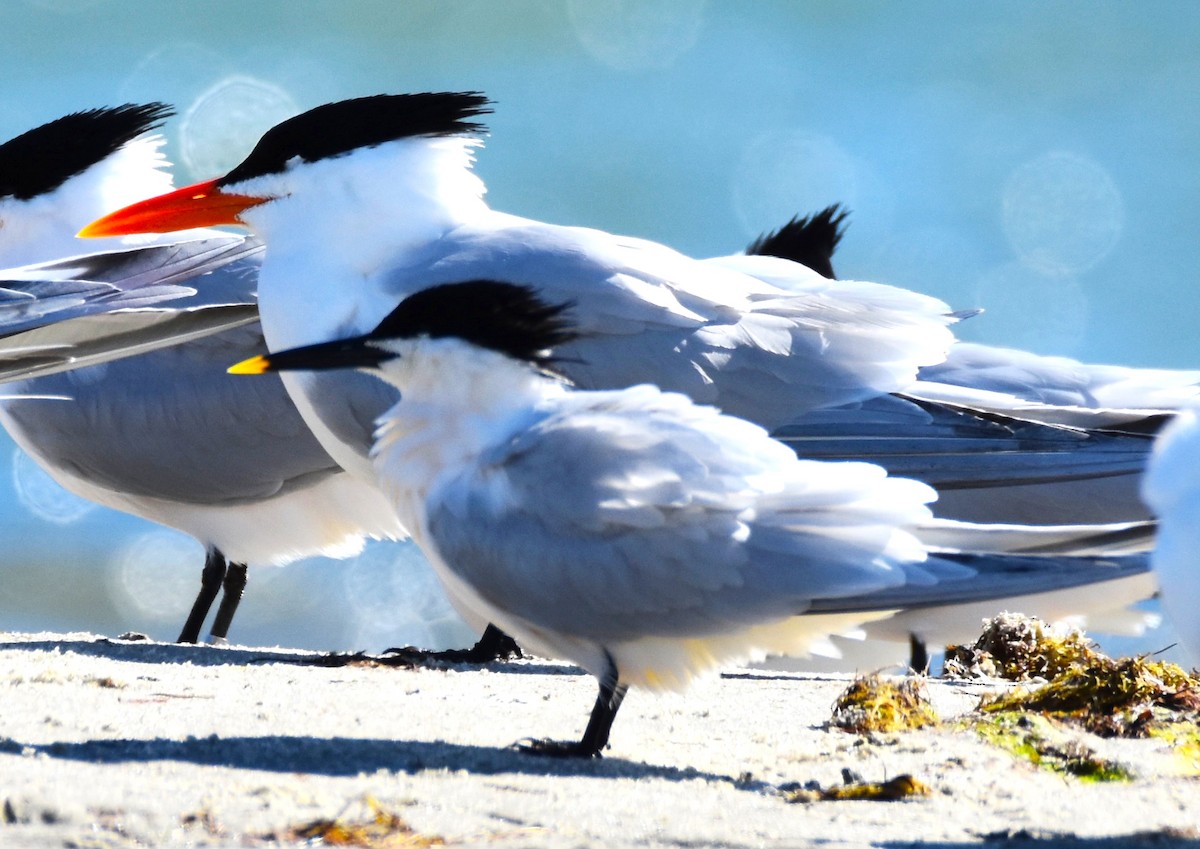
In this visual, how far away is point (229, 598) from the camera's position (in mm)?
6039

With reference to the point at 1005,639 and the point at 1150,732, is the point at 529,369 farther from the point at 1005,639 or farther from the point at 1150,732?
the point at 1005,639

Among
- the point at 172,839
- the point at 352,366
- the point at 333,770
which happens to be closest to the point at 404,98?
the point at 352,366

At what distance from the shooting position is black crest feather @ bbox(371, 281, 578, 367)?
3.45 m

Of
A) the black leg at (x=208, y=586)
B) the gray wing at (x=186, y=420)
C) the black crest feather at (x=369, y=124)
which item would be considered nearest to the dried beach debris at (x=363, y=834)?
the black crest feather at (x=369, y=124)

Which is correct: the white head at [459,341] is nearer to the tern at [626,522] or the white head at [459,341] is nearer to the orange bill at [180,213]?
the tern at [626,522]

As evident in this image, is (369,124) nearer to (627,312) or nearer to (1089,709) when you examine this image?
(627,312)

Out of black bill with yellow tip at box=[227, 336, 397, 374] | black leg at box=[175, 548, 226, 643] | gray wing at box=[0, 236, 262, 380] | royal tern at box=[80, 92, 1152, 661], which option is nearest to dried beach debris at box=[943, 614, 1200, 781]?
royal tern at box=[80, 92, 1152, 661]

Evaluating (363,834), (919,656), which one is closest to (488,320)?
(363,834)

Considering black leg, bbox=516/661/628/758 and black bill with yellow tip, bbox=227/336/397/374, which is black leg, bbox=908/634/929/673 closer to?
black leg, bbox=516/661/628/758

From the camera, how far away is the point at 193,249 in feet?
18.4

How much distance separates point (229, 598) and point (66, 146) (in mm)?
1901

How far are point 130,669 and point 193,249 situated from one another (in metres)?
1.85

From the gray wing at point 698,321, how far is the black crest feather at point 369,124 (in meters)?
0.39

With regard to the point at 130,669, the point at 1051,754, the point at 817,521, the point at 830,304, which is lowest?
the point at 130,669
